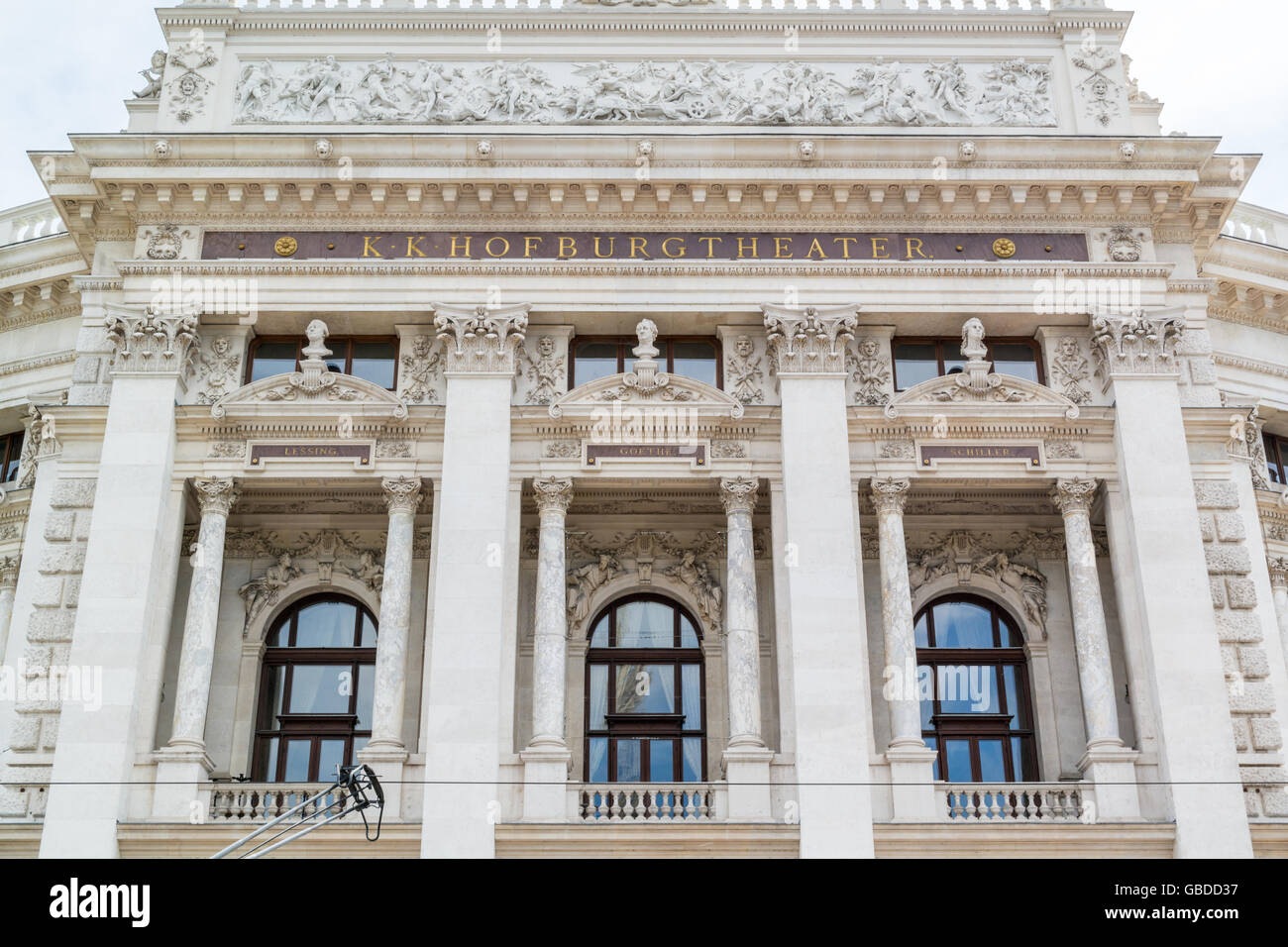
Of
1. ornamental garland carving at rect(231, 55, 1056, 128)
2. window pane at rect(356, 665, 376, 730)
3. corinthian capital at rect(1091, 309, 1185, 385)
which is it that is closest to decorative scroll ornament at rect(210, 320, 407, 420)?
window pane at rect(356, 665, 376, 730)

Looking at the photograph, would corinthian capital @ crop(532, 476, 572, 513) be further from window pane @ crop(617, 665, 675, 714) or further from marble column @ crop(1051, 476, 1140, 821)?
marble column @ crop(1051, 476, 1140, 821)

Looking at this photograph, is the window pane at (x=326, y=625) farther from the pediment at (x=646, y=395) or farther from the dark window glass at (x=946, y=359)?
the dark window glass at (x=946, y=359)

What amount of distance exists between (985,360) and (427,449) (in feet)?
35.0

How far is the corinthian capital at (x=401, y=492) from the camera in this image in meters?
29.0

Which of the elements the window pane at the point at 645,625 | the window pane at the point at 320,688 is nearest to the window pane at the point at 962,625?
the window pane at the point at 645,625

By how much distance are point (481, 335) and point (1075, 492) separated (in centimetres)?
1128

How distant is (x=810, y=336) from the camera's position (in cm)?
2955

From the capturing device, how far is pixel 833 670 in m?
26.9

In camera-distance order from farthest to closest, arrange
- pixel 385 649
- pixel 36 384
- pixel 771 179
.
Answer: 1. pixel 36 384
2. pixel 771 179
3. pixel 385 649

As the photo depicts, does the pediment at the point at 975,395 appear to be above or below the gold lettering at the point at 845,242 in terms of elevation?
below

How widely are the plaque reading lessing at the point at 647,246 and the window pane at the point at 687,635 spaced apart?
698 centimetres

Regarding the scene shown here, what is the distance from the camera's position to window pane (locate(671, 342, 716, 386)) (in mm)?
30406
